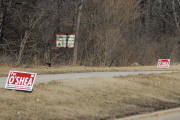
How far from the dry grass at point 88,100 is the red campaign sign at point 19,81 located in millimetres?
211

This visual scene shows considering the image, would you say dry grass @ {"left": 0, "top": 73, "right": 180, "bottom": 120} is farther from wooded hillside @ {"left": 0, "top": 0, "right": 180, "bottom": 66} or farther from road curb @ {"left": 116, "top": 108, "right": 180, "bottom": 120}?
wooded hillside @ {"left": 0, "top": 0, "right": 180, "bottom": 66}

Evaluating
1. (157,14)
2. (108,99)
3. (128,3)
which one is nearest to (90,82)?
(108,99)

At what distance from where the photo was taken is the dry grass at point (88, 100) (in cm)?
863

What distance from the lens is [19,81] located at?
10875 millimetres

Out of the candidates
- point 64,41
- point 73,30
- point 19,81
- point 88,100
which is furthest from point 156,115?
point 73,30

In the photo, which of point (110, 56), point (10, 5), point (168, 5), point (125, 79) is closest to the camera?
point (125, 79)

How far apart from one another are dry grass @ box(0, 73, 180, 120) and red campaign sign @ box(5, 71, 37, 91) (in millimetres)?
211

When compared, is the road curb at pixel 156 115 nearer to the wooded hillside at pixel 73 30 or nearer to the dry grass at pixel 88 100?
the dry grass at pixel 88 100

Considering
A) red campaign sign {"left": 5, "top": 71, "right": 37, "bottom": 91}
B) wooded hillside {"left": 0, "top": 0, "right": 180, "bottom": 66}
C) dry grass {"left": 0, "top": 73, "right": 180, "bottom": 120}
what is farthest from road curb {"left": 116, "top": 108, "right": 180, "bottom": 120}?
wooded hillside {"left": 0, "top": 0, "right": 180, "bottom": 66}

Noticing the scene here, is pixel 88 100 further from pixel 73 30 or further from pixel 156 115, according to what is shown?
pixel 73 30

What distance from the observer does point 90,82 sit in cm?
1397

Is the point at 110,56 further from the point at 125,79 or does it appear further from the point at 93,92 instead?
the point at 93,92

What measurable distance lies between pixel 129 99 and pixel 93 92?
4.35ft

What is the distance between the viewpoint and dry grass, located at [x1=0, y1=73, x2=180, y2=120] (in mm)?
8633
